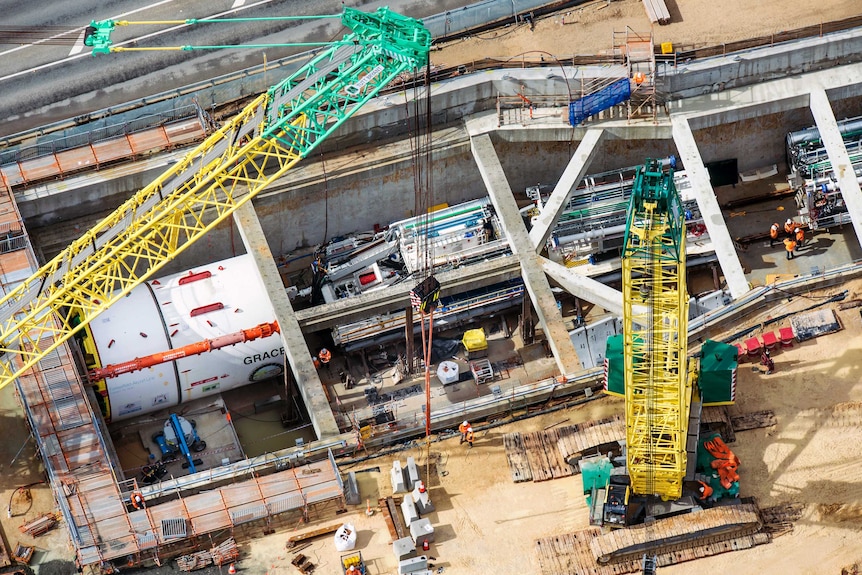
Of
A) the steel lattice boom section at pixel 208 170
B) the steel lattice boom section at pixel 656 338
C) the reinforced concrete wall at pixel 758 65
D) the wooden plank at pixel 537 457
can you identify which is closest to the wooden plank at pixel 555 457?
the wooden plank at pixel 537 457

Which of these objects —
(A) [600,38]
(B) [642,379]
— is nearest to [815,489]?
(B) [642,379]

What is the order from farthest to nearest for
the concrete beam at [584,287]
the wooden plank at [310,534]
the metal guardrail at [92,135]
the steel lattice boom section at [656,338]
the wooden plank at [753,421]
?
the metal guardrail at [92,135] → the concrete beam at [584,287] → the wooden plank at [753,421] → the wooden plank at [310,534] → the steel lattice boom section at [656,338]

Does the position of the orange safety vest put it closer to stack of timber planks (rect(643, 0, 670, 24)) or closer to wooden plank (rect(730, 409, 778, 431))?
stack of timber planks (rect(643, 0, 670, 24))

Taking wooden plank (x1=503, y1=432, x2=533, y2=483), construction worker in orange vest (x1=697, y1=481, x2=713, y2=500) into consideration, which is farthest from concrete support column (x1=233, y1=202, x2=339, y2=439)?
construction worker in orange vest (x1=697, y1=481, x2=713, y2=500)

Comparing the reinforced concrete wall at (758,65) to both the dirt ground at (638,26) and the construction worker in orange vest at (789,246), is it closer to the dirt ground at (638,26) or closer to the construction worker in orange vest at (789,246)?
the dirt ground at (638,26)

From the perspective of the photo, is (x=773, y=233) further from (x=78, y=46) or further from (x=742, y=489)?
(x=78, y=46)

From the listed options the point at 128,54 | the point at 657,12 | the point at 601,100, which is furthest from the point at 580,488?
the point at 128,54

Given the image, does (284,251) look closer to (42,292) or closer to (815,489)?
(42,292)
